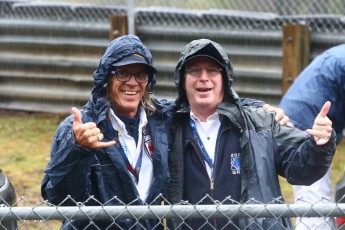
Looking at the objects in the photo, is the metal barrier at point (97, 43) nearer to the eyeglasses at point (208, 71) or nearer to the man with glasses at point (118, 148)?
the eyeglasses at point (208, 71)

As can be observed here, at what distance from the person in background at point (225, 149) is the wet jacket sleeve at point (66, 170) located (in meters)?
0.43

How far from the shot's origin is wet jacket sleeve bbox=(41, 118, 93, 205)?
3.71m

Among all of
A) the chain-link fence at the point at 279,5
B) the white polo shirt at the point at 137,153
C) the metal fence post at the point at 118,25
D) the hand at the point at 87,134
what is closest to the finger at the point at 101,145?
the hand at the point at 87,134

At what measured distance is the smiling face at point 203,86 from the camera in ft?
13.3

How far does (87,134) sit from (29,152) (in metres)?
4.79

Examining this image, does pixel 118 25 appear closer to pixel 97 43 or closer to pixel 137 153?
pixel 97 43

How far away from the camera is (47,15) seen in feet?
30.5

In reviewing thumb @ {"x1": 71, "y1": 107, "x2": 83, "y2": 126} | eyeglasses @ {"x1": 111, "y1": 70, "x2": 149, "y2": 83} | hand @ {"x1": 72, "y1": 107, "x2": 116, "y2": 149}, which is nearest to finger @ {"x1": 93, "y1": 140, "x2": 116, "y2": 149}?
hand @ {"x1": 72, "y1": 107, "x2": 116, "y2": 149}

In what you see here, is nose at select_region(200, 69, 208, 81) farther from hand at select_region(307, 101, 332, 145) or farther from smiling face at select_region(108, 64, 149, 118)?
hand at select_region(307, 101, 332, 145)

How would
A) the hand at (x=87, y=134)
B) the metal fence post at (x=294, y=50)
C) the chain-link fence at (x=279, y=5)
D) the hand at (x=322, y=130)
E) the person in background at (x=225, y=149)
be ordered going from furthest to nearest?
1. the chain-link fence at (x=279, y=5)
2. the metal fence post at (x=294, y=50)
3. the person in background at (x=225, y=149)
4. the hand at (x=322, y=130)
5. the hand at (x=87, y=134)

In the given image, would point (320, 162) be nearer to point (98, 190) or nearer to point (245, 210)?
point (245, 210)

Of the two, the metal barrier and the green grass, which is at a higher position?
the metal barrier

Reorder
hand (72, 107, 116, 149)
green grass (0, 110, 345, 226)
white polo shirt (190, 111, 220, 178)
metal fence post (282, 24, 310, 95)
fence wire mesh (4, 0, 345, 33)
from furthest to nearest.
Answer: fence wire mesh (4, 0, 345, 33) < metal fence post (282, 24, 310, 95) < green grass (0, 110, 345, 226) < white polo shirt (190, 111, 220, 178) < hand (72, 107, 116, 149)

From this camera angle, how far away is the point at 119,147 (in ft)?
13.0
